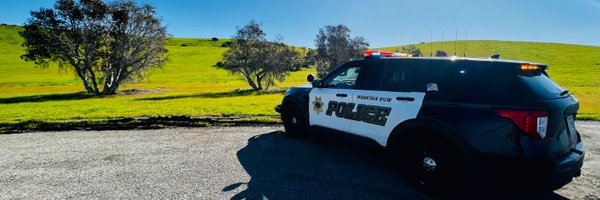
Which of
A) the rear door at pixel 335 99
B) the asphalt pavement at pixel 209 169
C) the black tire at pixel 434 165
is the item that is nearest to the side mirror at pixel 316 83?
the rear door at pixel 335 99

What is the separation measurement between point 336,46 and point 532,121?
3138 centimetres

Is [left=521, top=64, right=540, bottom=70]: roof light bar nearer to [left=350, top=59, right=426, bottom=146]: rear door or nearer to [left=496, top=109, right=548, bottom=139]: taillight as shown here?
[left=496, top=109, right=548, bottom=139]: taillight

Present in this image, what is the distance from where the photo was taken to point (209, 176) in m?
4.80

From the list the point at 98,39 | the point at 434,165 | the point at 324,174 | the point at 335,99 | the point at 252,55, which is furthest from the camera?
the point at 252,55

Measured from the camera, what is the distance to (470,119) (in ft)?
11.7

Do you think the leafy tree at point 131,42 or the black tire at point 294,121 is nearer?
the black tire at point 294,121

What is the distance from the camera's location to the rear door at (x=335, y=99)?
5317 millimetres

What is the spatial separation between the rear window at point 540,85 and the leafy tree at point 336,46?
99.1 feet

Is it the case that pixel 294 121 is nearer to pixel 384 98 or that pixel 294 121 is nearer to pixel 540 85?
pixel 384 98

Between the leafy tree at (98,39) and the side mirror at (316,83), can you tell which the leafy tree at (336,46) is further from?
the side mirror at (316,83)

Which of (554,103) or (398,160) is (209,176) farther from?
(554,103)

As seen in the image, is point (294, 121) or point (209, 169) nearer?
point (209, 169)

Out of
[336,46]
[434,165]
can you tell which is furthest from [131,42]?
[434,165]

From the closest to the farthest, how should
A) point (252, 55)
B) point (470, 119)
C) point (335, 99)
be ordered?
point (470, 119) → point (335, 99) → point (252, 55)
